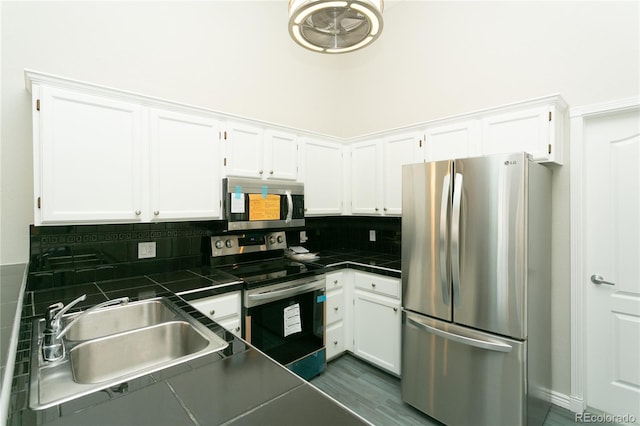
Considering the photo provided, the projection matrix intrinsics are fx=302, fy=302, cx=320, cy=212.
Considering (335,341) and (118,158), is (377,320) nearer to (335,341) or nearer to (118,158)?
(335,341)

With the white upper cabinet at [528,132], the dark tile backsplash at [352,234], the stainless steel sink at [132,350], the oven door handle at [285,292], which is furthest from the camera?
the dark tile backsplash at [352,234]

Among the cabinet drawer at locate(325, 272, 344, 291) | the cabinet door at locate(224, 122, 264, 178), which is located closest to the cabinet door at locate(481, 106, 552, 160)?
the cabinet drawer at locate(325, 272, 344, 291)

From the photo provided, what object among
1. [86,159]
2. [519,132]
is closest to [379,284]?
[519,132]

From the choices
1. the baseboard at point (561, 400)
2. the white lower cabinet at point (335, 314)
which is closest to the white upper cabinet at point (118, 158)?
the white lower cabinet at point (335, 314)

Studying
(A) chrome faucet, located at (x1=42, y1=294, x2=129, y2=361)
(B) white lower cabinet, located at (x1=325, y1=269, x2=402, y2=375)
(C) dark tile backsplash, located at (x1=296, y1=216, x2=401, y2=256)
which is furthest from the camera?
(C) dark tile backsplash, located at (x1=296, y1=216, x2=401, y2=256)

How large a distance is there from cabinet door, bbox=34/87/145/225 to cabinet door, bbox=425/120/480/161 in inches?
88.4

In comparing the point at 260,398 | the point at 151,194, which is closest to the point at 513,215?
the point at 260,398

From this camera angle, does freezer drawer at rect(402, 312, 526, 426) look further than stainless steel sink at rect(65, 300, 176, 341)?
Yes

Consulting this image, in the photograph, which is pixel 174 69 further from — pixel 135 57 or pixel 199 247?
pixel 199 247

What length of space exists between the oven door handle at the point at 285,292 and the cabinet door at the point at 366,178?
97 cm

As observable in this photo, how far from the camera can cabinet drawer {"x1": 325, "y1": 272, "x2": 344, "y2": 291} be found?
2.72 m

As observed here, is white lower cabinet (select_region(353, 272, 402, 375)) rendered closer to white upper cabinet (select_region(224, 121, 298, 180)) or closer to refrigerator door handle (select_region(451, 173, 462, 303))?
refrigerator door handle (select_region(451, 173, 462, 303))

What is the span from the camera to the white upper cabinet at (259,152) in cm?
245

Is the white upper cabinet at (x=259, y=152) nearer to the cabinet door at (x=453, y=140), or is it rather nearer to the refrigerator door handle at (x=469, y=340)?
the cabinet door at (x=453, y=140)
